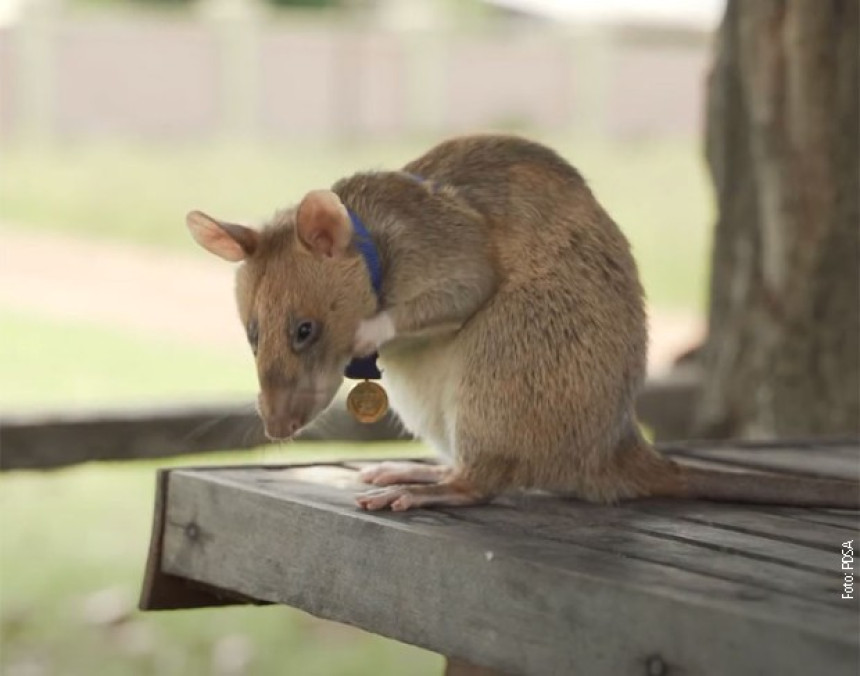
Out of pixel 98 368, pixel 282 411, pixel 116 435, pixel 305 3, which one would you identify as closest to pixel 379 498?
pixel 282 411

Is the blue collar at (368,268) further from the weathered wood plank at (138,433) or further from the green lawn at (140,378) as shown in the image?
the green lawn at (140,378)

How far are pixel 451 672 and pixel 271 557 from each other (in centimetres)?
35

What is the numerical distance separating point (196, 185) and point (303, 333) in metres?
15.3

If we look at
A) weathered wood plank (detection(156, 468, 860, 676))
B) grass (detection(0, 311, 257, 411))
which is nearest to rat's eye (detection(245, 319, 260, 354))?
weathered wood plank (detection(156, 468, 860, 676))

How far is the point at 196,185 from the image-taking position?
18.0m

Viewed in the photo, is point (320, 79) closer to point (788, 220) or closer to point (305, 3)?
point (305, 3)

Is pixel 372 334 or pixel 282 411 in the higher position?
pixel 372 334

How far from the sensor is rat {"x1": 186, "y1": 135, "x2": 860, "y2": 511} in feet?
9.81

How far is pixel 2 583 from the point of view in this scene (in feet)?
20.2

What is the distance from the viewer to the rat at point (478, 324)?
Answer: 2.99 meters

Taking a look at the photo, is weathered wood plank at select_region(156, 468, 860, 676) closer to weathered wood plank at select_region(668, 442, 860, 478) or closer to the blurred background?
weathered wood plank at select_region(668, 442, 860, 478)

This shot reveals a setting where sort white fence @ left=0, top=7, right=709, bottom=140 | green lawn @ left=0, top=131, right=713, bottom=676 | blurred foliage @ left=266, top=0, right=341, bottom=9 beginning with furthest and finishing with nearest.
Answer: blurred foliage @ left=266, top=0, right=341, bottom=9 → white fence @ left=0, top=7, right=709, bottom=140 → green lawn @ left=0, top=131, right=713, bottom=676

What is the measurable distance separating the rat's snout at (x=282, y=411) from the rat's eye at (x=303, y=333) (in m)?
0.08

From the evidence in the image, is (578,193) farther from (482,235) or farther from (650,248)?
(650,248)
